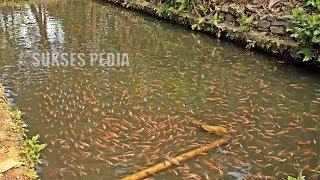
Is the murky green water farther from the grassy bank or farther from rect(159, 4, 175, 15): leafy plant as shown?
rect(159, 4, 175, 15): leafy plant

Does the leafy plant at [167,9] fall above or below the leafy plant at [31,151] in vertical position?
above

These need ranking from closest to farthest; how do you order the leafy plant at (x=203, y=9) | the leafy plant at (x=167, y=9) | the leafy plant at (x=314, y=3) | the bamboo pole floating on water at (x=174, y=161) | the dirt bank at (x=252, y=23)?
the bamboo pole floating on water at (x=174, y=161), the leafy plant at (x=314, y=3), the dirt bank at (x=252, y=23), the leafy plant at (x=203, y=9), the leafy plant at (x=167, y=9)

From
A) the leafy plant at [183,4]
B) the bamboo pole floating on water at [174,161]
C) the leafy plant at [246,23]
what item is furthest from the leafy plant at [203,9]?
the bamboo pole floating on water at [174,161]

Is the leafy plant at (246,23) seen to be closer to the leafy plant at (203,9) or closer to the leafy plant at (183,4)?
the leafy plant at (203,9)

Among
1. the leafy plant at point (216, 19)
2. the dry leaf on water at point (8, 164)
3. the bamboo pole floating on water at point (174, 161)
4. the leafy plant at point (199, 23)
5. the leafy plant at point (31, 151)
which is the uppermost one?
the leafy plant at point (216, 19)

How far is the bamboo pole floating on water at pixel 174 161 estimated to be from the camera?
5.73 meters

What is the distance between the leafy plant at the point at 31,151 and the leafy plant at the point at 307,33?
7330 mm

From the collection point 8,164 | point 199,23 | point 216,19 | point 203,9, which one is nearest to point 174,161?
point 8,164

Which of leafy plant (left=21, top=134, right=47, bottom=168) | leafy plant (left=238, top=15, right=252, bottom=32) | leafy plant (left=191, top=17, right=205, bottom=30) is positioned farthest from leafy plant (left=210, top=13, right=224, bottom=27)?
leafy plant (left=21, top=134, right=47, bottom=168)

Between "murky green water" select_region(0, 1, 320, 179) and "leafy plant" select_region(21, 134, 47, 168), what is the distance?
165mm

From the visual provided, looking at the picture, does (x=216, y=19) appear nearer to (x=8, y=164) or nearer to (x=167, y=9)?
(x=167, y=9)

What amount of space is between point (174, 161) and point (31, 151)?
2288mm

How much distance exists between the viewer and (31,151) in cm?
627

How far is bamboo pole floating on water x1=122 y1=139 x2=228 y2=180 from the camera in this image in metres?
5.73
